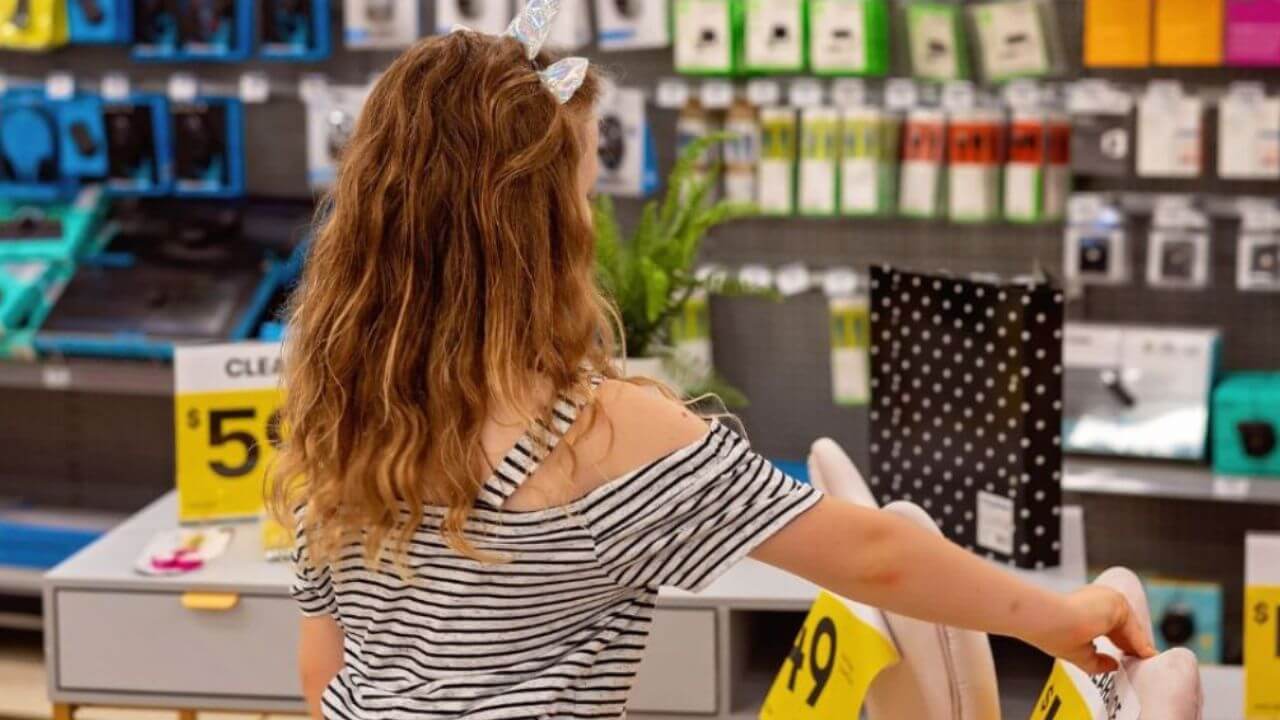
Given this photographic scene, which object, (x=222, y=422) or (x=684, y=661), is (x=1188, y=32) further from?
(x=222, y=422)

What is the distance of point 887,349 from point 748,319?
1.71 meters

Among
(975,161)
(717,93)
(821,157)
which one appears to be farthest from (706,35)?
(975,161)

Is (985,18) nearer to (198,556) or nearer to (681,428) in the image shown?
(198,556)

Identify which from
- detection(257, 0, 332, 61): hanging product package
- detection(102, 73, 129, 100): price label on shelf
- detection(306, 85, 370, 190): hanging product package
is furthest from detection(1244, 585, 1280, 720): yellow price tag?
detection(102, 73, 129, 100): price label on shelf

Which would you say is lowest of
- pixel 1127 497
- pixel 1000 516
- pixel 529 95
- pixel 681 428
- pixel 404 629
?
pixel 1127 497

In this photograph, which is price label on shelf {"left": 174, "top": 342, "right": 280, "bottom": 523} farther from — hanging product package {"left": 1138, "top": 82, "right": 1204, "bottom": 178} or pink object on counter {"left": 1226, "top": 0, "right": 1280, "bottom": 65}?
pink object on counter {"left": 1226, "top": 0, "right": 1280, "bottom": 65}

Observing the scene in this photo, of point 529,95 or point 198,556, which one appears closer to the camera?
point 529,95

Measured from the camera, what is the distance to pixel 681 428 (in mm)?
1521

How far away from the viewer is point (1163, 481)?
3.88 meters

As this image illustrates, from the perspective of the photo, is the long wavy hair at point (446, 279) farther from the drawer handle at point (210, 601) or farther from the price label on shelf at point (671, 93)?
the price label on shelf at point (671, 93)

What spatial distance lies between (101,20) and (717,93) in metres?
1.68

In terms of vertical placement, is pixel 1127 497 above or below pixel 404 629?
below

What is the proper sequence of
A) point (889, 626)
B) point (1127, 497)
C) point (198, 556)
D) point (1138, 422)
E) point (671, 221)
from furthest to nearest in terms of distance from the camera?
point (1127, 497)
point (1138, 422)
point (671, 221)
point (198, 556)
point (889, 626)

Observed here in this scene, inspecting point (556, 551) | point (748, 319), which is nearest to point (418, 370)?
point (556, 551)
